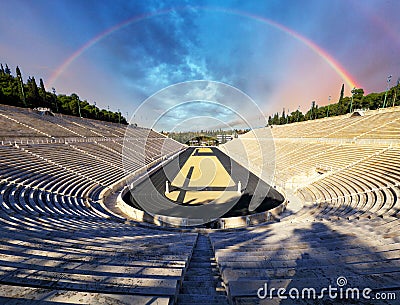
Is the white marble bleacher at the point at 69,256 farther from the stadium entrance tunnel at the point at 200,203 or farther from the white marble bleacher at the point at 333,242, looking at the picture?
the stadium entrance tunnel at the point at 200,203

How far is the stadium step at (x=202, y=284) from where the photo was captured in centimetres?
280

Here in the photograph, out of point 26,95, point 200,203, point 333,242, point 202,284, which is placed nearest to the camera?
point 202,284

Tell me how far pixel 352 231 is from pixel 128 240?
6962 millimetres

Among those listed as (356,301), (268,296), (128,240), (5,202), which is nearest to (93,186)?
(5,202)

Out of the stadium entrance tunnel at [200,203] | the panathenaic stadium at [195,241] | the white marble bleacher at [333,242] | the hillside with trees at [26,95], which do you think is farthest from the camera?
the hillside with trees at [26,95]

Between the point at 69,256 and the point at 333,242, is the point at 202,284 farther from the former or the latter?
the point at 333,242

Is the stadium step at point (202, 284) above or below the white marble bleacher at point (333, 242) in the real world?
below

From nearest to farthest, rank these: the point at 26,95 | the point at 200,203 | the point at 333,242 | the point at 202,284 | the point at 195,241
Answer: the point at 202,284 < the point at 333,242 < the point at 195,241 < the point at 200,203 < the point at 26,95

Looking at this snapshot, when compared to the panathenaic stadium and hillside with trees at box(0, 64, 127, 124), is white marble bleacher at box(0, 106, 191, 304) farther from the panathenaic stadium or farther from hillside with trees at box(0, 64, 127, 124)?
hillside with trees at box(0, 64, 127, 124)

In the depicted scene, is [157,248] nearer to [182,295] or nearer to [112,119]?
[182,295]

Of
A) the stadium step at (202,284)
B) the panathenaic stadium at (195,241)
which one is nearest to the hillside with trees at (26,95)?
the panathenaic stadium at (195,241)

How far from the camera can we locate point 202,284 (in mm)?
3332

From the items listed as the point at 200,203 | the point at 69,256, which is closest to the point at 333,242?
the point at 69,256

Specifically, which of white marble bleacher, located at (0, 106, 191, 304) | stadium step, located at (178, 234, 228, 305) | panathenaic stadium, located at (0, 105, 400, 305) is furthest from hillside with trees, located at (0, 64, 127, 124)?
stadium step, located at (178, 234, 228, 305)
